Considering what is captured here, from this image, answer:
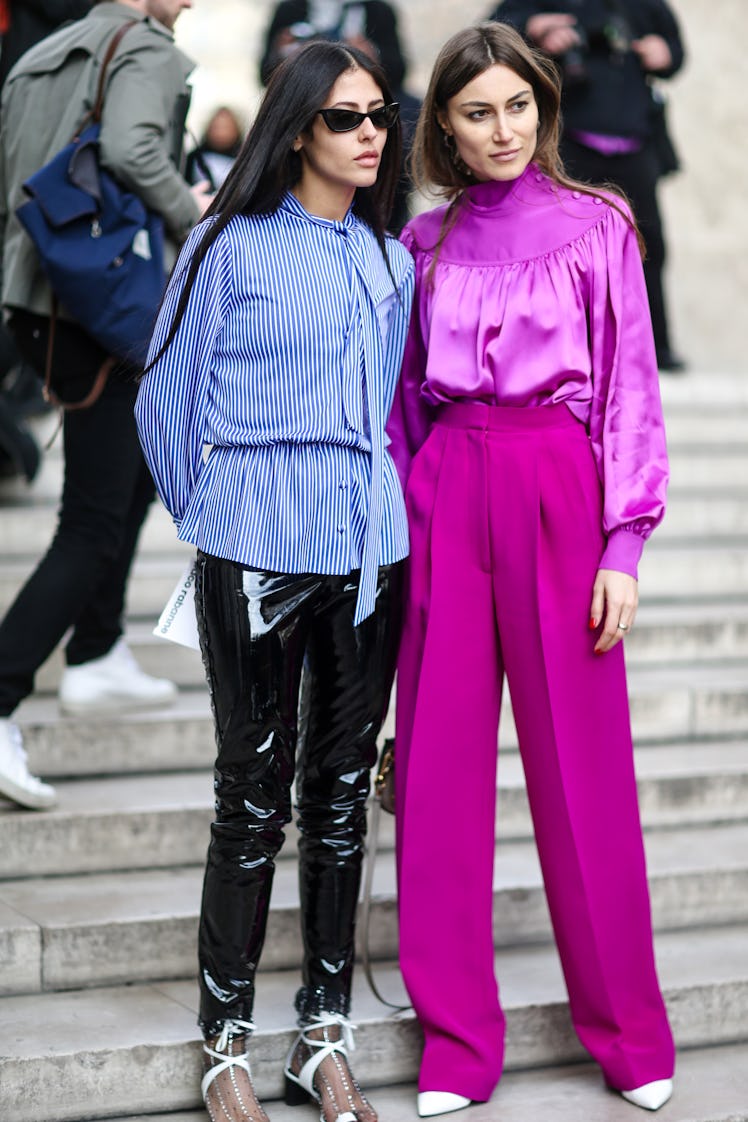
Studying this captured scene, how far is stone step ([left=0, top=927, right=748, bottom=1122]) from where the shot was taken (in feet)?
10.6

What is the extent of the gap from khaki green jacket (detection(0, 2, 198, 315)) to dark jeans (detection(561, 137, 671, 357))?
2585 mm

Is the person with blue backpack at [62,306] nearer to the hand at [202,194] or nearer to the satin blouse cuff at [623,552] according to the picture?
the hand at [202,194]

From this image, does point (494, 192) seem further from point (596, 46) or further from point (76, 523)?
point (596, 46)

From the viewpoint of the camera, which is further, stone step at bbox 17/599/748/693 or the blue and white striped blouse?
stone step at bbox 17/599/748/693

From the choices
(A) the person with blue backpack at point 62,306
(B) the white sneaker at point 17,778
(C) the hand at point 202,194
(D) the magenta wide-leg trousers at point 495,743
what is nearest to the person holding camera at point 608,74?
(C) the hand at point 202,194

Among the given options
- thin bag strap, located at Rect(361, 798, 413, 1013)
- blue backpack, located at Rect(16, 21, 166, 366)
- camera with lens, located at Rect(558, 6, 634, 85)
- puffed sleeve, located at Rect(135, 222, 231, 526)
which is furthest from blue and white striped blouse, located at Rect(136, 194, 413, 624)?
camera with lens, located at Rect(558, 6, 634, 85)

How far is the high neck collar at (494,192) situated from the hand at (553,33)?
322cm

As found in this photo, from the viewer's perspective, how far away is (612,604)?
318cm

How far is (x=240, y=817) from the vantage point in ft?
9.93

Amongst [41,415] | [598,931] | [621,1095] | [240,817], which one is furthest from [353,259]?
[41,415]

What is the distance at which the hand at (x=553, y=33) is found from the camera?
6.25 meters

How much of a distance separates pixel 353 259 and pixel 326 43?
0.39 meters

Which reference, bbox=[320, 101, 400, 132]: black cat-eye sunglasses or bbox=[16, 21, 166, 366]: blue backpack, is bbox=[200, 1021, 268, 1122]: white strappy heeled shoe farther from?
bbox=[320, 101, 400, 132]: black cat-eye sunglasses

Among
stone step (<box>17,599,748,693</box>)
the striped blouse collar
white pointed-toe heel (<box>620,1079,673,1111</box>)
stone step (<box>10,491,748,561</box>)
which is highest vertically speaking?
the striped blouse collar
